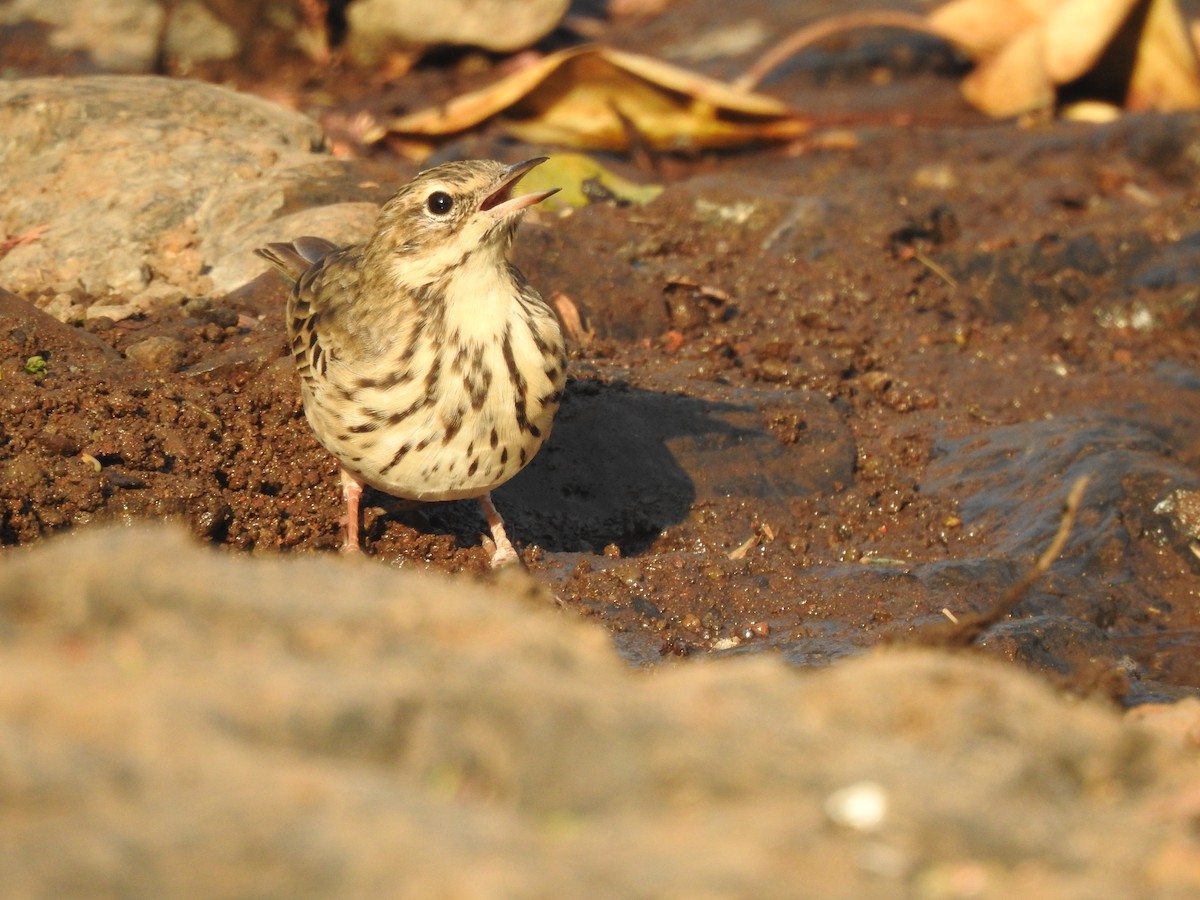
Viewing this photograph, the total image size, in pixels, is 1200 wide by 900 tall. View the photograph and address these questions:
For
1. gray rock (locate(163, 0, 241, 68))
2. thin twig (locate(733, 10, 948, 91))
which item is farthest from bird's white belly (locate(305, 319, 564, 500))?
gray rock (locate(163, 0, 241, 68))

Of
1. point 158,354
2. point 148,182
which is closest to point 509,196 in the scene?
point 158,354

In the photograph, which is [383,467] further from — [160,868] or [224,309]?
[160,868]

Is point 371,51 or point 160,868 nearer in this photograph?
point 160,868

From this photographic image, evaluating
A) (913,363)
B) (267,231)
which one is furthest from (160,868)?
(913,363)

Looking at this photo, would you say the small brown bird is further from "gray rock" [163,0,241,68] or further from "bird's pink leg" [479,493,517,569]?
"gray rock" [163,0,241,68]

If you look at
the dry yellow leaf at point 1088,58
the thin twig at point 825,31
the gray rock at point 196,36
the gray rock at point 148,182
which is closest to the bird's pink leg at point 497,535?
the gray rock at point 148,182

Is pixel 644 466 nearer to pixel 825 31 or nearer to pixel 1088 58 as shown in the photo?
pixel 1088 58
